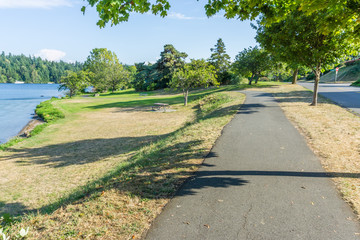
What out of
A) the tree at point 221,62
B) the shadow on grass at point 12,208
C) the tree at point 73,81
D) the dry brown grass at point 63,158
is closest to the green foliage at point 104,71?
the tree at point 73,81

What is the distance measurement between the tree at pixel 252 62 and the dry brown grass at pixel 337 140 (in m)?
24.8

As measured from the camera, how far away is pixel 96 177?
887cm

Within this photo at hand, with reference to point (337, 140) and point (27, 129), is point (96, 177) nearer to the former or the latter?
point (337, 140)

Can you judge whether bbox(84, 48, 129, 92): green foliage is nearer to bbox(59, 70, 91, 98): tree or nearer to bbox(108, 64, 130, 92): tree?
bbox(108, 64, 130, 92): tree

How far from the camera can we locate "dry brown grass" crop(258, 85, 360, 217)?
5301 mm

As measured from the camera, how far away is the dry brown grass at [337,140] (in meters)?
5.30

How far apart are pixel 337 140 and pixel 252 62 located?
1270 inches

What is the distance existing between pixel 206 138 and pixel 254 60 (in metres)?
32.3

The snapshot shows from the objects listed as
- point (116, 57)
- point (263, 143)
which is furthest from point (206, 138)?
point (116, 57)

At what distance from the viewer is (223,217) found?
416 centimetres

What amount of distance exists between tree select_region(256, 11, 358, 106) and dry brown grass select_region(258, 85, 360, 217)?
3538 mm

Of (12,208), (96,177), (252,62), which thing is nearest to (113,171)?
(96,177)

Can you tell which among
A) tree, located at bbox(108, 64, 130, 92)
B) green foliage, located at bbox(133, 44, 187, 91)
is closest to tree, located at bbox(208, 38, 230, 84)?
green foliage, located at bbox(133, 44, 187, 91)

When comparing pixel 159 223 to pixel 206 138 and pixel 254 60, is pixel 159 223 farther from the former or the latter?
pixel 254 60
